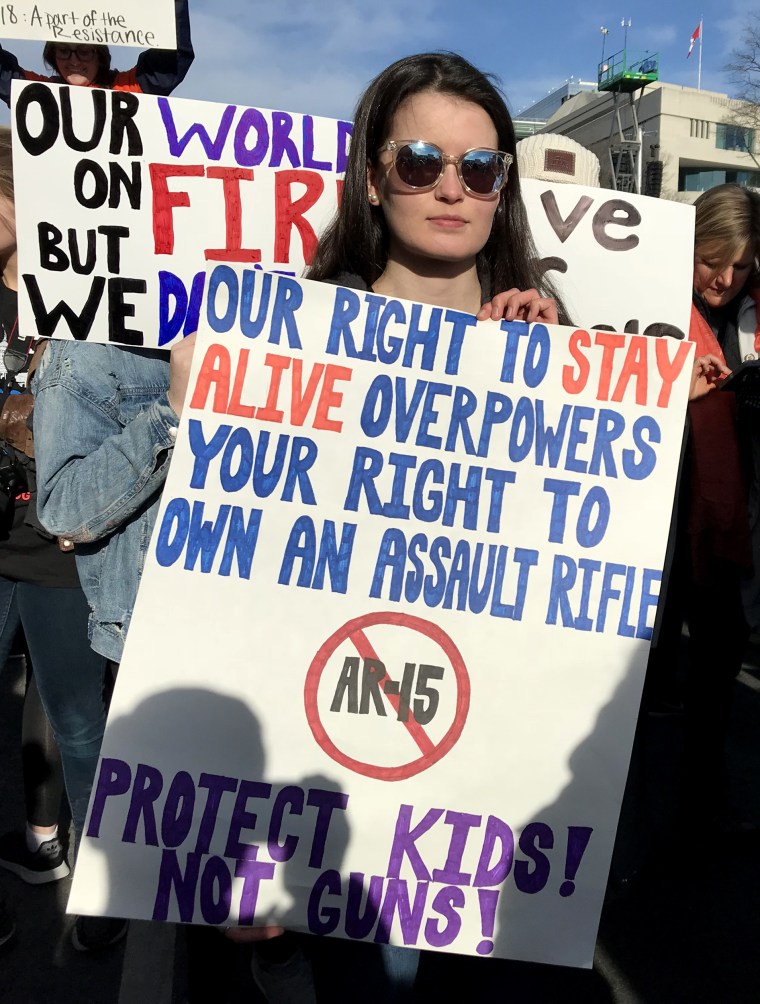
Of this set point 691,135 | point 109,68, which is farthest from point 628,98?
point 109,68

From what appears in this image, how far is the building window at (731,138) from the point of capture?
5212 centimetres

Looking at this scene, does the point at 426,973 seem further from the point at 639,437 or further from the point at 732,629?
the point at 639,437

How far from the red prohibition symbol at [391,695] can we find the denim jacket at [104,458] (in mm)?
419

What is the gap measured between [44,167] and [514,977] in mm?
2223

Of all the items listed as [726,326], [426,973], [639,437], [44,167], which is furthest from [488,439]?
[726,326]

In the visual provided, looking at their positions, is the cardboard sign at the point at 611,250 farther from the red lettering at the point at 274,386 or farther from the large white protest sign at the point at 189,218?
the red lettering at the point at 274,386

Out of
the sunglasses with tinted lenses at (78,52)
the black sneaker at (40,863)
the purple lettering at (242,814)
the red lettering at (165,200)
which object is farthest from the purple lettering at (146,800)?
the sunglasses with tinted lenses at (78,52)

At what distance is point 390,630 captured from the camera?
130cm

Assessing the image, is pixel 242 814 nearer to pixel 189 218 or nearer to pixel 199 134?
pixel 189 218

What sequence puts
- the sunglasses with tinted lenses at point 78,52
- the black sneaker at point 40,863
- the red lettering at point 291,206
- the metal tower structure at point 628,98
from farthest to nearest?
the metal tower structure at point 628,98 → the sunglasses with tinted lenses at point 78,52 → the black sneaker at point 40,863 → the red lettering at point 291,206

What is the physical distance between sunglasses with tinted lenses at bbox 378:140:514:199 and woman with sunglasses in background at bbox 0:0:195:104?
3.54 feet

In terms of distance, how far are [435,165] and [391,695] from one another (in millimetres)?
853

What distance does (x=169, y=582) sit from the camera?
128 cm

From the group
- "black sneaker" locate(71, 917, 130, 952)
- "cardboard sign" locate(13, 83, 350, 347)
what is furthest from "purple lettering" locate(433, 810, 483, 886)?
"black sneaker" locate(71, 917, 130, 952)
